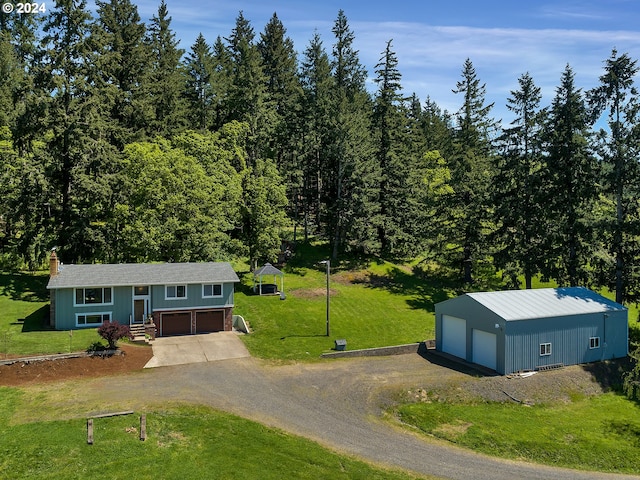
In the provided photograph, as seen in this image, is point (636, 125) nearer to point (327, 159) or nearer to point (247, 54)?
point (327, 159)

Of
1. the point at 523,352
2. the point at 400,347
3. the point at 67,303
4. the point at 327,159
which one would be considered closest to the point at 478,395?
the point at 523,352

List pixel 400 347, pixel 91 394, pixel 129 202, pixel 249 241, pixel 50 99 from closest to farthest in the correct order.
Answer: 1. pixel 91 394
2. pixel 400 347
3. pixel 50 99
4. pixel 129 202
5. pixel 249 241

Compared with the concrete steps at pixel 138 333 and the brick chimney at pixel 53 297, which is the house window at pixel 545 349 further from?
the brick chimney at pixel 53 297

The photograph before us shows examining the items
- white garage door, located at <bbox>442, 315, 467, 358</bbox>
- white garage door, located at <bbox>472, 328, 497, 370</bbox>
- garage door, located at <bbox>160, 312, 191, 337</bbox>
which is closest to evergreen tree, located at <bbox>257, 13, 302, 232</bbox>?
garage door, located at <bbox>160, 312, 191, 337</bbox>

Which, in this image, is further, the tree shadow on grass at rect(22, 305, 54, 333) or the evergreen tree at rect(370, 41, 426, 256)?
the evergreen tree at rect(370, 41, 426, 256)

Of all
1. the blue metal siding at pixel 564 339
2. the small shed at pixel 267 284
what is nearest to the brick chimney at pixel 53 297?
the small shed at pixel 267 284

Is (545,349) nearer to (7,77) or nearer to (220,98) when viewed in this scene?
(220,98)

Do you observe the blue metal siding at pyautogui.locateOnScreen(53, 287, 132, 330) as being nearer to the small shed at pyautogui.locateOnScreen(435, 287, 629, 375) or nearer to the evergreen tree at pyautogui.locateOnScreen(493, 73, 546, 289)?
the small shed at pyautogui.locateOnScreen(435, 287, 629, 375)
